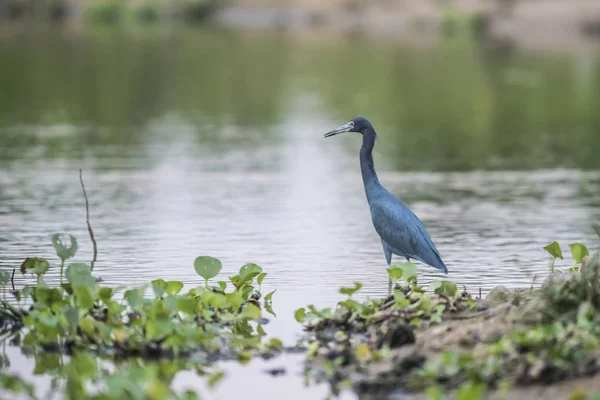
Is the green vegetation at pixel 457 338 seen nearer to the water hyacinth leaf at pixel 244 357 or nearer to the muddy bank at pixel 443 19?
the water hyacinth leaf at pixel 244 357

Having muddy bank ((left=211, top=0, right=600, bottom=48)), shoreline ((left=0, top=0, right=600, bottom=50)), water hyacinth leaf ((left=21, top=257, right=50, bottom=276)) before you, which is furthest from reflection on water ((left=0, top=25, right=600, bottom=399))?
muddy bank ((left=211, top=0, right=600, bottom=48))

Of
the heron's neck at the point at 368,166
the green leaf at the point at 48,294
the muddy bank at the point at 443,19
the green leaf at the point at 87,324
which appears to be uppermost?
the muddy bank at the point at 443,19

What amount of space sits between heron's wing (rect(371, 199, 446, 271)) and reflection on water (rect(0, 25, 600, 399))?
1.77ft

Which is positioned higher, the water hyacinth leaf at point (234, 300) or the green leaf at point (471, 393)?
the water hyacinth leaf at point (234, 300)

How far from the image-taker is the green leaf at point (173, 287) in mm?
9898

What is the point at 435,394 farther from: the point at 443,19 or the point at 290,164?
the point at 443,19

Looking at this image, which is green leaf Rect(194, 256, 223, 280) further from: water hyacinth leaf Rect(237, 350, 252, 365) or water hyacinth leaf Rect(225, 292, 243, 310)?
water hyacinth leaf Rect(237, 350, 252, 365)

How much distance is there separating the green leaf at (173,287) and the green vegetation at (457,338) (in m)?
0.90

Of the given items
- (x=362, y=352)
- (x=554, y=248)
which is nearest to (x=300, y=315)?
(x=362, y=352)

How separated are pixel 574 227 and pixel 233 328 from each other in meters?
6.71

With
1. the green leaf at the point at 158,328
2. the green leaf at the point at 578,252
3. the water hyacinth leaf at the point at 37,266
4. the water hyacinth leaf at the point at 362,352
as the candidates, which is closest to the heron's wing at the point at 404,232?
the green leaf at the point at 578,252

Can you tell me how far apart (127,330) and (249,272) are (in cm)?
151

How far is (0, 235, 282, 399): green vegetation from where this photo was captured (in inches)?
352

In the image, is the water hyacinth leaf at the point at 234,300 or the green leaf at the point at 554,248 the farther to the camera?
the green leaf at the point at 554,248
